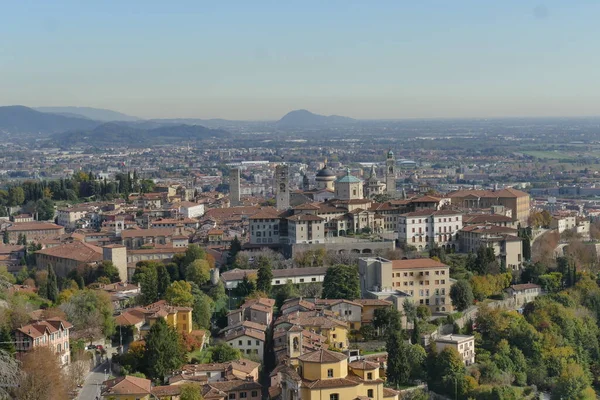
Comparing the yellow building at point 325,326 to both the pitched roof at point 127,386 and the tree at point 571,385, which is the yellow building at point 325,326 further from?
the tree at point 571,385

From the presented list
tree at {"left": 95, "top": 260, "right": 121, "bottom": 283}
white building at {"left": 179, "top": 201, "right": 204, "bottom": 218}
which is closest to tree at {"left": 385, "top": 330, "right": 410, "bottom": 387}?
tree at {"left": 95, "top": 260, "right": 121, "bottom": 283}

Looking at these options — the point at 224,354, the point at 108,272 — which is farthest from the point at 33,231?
the point at 224,354

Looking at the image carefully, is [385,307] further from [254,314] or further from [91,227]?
[91,227]

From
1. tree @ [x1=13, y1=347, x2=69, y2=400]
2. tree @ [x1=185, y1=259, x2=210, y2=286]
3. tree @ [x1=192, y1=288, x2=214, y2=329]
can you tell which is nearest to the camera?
tree @ [x1=13, y1=347, x2=69, y2=400]

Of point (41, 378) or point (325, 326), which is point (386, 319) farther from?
point (41, 378)

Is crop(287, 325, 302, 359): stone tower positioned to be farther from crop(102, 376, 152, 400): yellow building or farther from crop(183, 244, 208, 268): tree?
crop(183, 244, 208, 268): tree
